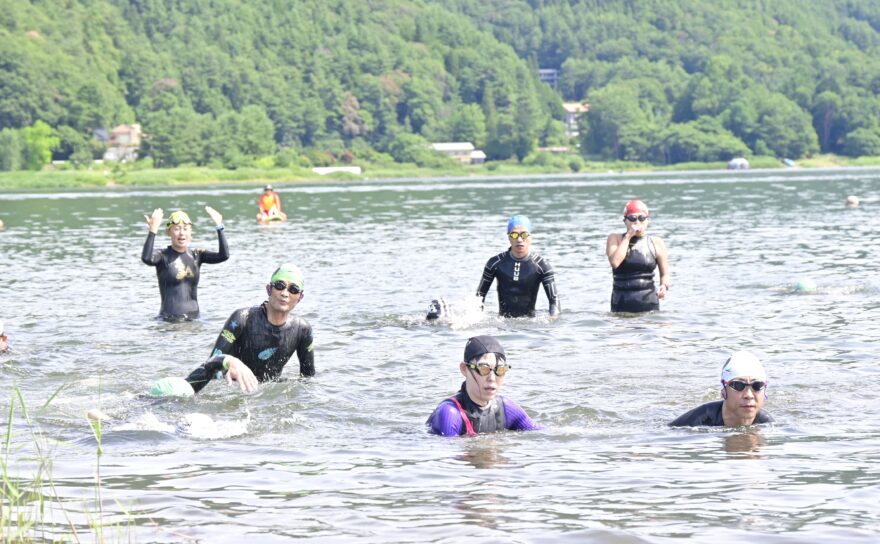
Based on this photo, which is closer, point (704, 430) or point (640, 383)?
point (704, 430)

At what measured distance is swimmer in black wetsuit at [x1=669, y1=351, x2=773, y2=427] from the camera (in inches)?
407

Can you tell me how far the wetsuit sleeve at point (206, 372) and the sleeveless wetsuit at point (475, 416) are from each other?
198 cm

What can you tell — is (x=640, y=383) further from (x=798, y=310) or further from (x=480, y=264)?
(x=480, y=264)

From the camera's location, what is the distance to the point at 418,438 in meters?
11.0

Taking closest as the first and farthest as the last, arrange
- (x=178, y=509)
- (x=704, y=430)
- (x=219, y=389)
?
(x=178, y=509)
(x=704, y=430)
(x=219, y=389)

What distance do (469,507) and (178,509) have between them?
188 centimetres

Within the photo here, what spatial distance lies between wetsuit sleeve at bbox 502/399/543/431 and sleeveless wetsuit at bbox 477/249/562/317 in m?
6.51

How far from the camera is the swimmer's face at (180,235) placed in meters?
17.4

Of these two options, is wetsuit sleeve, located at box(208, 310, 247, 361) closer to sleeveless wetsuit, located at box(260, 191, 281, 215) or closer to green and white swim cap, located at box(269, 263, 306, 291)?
green and white swim cap, located at box(269, 263, 306, 291)

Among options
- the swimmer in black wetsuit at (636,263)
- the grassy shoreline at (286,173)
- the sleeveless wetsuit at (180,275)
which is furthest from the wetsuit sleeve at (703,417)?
the grassy shoreline at (286,173)

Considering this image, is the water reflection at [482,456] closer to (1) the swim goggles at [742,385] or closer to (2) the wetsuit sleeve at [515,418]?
(2) the wetsuit sleeve at [515,418]

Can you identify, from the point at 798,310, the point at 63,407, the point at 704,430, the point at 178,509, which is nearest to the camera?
the point at 178,509

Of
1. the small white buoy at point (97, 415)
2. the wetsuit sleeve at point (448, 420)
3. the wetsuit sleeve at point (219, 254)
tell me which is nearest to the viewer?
the small white buoy at point (97, 415)

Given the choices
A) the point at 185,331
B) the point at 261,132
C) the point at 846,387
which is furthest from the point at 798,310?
the point at 261,132
